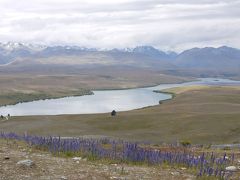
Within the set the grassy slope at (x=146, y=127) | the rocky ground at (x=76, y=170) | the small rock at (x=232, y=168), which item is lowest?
the grassy slope at (x=146, y=127)

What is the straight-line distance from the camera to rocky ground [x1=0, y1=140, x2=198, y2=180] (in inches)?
476

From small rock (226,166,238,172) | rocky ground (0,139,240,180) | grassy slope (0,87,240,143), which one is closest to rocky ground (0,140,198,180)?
rocky ground (0,139,240,180)

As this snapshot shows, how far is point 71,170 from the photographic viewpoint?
42.7ft

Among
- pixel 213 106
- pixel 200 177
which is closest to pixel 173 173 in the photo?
pixel 200 177

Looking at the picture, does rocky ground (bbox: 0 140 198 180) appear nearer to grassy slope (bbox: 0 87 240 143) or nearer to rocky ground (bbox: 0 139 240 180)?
rocky ground (bbox: 0 139 240 180)

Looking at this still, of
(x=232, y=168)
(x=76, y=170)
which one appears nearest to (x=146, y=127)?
(x=232, y=168)

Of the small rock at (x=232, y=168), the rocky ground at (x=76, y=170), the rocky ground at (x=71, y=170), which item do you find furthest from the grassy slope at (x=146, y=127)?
the rocky ground at (x=71, y=170)

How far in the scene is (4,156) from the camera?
47.7ft

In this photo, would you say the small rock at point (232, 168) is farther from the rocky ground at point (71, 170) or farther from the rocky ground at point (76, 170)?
the rocky ground at point (71, 170)

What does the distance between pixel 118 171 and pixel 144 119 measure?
168 feet

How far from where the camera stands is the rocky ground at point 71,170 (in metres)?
12.1

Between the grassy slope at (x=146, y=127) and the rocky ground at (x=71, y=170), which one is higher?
the rocky ground at (x=71, y=170)

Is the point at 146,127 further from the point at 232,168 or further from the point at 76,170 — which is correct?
the point at 76,170

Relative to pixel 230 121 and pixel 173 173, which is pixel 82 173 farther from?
pixel 230 121
